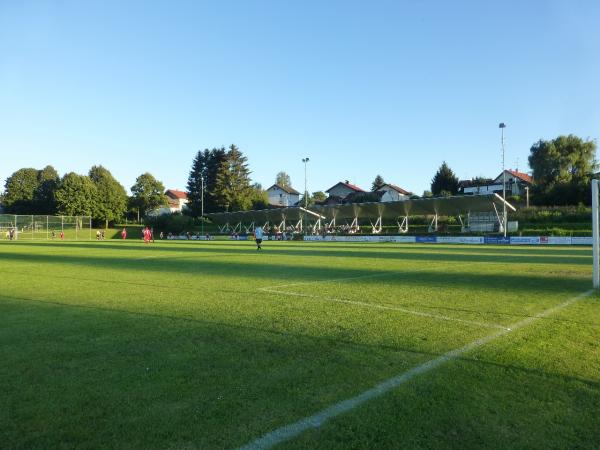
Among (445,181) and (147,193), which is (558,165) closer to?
(445,181)

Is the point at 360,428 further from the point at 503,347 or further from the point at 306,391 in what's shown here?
the point at 503,347

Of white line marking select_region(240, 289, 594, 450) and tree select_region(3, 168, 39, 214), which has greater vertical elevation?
tree select_region(3, 168, 39, 214)

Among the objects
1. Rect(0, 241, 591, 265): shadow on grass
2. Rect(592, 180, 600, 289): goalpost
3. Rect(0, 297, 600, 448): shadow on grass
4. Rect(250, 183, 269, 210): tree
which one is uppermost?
Rect(250, 183, 269, 210): tree

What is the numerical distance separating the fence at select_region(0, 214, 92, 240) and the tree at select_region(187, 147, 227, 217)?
29.8 meters

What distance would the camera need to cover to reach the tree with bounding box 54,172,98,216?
274 ft

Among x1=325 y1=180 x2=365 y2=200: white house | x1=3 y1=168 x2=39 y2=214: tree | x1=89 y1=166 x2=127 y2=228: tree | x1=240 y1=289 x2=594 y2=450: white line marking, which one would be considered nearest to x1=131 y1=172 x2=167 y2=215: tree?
x1=89 y1=166 x2=127 y2=228: tree

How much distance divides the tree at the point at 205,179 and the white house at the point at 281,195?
24513 millimetres

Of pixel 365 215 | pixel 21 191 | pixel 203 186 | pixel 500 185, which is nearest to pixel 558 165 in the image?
pixel 500 185

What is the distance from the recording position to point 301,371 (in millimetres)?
4762

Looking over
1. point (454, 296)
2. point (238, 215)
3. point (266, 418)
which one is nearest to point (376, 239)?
point (238, 215)

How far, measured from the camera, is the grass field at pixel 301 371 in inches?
134

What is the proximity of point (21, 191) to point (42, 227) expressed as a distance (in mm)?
49688

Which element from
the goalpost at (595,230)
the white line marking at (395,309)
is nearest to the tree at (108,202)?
the white line marking at (395,309)

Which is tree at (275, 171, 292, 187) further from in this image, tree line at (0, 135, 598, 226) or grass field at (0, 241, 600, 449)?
grass field at (0, 241, 600, 449)
